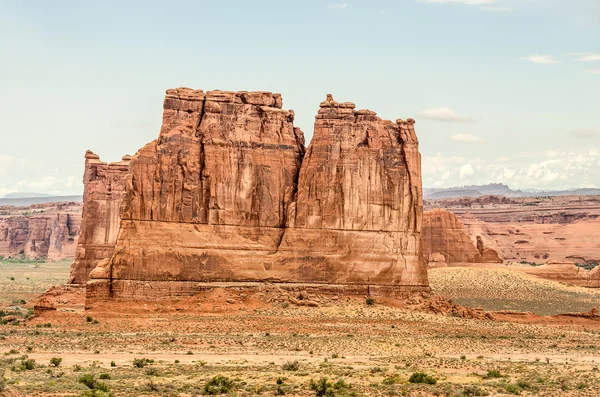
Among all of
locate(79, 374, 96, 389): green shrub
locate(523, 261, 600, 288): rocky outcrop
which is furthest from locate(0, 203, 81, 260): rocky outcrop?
locate(79, 374, 96, 389): green shrub

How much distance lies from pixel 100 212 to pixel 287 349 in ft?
119

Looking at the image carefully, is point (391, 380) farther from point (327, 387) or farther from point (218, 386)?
point (218, 386)

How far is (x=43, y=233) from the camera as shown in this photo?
166m

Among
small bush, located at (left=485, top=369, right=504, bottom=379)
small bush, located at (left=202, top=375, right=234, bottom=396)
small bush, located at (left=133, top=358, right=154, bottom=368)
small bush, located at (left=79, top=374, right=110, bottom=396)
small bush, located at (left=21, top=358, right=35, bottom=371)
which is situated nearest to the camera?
small bush, located at (left=79, top=374, right=110, bottom=396)

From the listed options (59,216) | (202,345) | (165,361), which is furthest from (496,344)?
(59,216)

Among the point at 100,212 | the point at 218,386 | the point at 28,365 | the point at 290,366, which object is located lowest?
the point at 218,386

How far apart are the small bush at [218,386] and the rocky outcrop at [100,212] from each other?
44.5 metres

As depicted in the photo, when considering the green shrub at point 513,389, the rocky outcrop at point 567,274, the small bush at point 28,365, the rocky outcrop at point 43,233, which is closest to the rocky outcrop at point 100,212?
the rocky outcrop at point 567,274

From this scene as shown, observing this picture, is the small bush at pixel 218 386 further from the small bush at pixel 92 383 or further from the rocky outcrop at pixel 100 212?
the rocky outcrop at pixel 100 212

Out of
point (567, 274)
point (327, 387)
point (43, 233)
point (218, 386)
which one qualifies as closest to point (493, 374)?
point (327, 387)

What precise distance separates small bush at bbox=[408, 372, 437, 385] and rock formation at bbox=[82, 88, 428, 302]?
20.0 metres

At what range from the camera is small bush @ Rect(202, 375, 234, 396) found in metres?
35.4

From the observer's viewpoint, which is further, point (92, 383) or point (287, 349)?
point (287, 349)

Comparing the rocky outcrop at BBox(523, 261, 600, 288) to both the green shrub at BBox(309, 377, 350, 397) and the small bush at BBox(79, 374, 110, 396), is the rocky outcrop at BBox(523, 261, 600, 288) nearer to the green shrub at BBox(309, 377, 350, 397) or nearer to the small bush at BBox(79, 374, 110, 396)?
the green shrub at BBox(309, 377, 350, 397)
